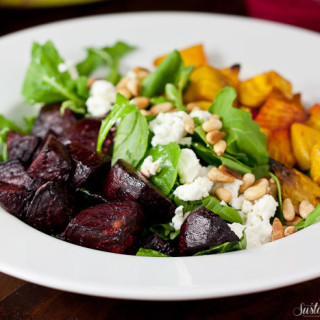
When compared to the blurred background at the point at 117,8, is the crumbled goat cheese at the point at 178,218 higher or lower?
lower

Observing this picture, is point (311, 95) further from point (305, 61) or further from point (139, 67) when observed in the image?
point (139, 67)

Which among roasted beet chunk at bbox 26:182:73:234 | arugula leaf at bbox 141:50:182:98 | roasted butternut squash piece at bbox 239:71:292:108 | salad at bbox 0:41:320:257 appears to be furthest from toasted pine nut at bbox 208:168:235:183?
arugula leaf at bbox 141:50:182:98

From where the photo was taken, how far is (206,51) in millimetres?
3723

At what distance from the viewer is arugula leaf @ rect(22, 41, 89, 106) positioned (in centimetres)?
316

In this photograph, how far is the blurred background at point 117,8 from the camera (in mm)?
4332

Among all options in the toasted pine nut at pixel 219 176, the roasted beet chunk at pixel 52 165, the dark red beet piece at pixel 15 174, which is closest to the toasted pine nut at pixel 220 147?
the toasted pine nut at pixel 219 176

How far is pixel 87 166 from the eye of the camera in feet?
7.88

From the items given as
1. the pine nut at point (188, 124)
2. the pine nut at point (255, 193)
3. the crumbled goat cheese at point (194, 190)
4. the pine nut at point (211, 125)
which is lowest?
the pine nut at point (255, 193)

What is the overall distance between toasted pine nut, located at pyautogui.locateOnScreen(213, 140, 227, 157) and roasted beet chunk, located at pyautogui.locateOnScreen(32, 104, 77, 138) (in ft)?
2.95

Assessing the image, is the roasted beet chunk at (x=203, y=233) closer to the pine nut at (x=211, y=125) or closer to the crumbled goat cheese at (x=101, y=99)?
the pine nut at (x=211, y=125)

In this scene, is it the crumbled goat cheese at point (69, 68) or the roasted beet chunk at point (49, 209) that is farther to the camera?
the crumbled goat cheese at point (69, 68)

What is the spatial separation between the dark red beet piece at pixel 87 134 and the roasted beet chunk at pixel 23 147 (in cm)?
15

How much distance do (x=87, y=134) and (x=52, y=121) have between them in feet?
1.14

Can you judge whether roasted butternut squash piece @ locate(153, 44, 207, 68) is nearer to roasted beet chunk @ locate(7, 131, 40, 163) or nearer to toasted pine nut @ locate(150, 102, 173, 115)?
toasted pine nut @ locate(150, 102, 173, 115)
